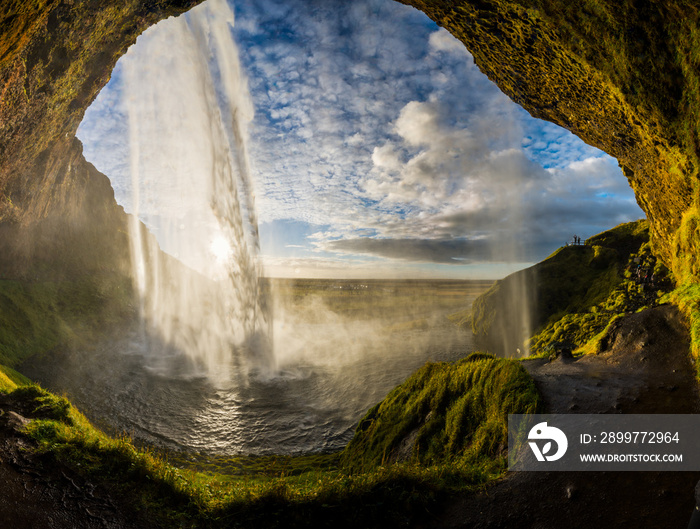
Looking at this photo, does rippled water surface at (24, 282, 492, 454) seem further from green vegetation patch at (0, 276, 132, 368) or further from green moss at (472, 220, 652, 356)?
green moss at (472, 220, 652, 356)

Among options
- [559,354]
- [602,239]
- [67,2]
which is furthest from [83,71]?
[602,239]

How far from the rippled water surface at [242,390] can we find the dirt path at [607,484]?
34.4 feet

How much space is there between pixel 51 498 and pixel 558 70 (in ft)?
57.5

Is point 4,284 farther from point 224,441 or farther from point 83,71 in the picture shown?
point 224,441

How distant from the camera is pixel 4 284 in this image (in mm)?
27016

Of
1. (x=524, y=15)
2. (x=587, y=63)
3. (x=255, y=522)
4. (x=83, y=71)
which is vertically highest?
(x=83, y=71)

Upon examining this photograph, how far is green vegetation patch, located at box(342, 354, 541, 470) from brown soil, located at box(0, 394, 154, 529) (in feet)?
20.8

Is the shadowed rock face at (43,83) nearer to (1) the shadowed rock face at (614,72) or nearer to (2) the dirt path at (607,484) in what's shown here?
(2) the dirt path at (607,484)

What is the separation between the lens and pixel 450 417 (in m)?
8.62

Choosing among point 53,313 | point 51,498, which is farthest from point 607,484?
point 53,313

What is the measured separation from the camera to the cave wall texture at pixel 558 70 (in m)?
7.72

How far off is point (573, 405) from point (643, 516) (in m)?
3.00

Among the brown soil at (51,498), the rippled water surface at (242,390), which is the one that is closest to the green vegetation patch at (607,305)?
the rippled water surface at (242,390)

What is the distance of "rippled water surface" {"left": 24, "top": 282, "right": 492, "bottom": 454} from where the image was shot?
1432cm
